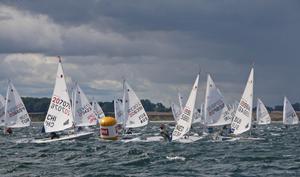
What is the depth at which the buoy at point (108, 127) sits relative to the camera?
156ft

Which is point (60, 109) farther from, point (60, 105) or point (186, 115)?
Answer: point (186, 115)

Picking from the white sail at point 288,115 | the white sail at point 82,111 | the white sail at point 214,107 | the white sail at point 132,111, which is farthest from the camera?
the white sail at point 288,115

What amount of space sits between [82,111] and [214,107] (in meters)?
19.7

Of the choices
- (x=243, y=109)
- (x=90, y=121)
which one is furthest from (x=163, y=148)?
(x=90, y=121)

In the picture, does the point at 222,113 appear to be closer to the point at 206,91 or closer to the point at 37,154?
the point at 206,91

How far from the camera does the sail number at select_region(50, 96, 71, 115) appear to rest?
2253 inches

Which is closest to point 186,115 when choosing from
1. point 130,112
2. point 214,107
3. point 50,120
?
point 214,107

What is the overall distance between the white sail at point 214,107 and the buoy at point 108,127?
45.6 ft

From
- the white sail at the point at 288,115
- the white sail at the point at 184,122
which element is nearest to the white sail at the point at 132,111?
the white sail at the point at 184,122

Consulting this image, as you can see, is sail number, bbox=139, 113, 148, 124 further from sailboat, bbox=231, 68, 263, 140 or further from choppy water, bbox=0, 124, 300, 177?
choppy water, bbox=0, 124, 300, 177

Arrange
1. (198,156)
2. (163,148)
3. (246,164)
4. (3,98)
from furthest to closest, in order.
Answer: (3,98) → (163,148) → (198,156) → (246,164)

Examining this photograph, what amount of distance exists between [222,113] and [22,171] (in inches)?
1292

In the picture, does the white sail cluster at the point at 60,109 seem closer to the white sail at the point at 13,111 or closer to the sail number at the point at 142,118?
the sail number at the point at 142,118

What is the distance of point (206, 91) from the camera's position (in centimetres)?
6225
